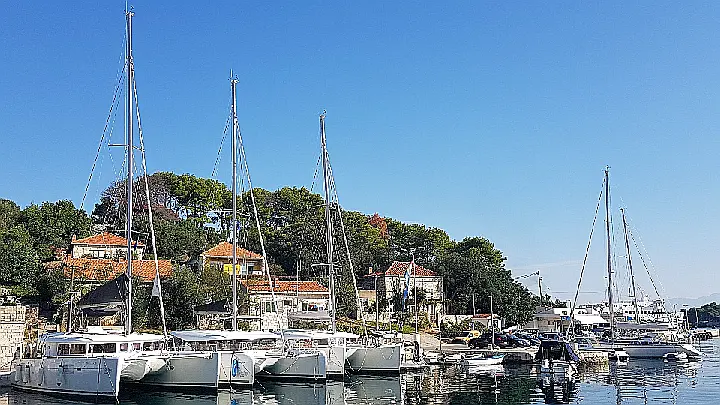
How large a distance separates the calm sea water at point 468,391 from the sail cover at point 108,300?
459 centimetres

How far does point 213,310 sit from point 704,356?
4679 cm

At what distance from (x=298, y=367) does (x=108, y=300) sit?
10.3 meters

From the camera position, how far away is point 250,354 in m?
38.8

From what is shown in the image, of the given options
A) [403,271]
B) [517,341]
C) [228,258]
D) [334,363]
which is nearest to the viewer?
[334,363]

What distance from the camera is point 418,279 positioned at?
7762 centimetres

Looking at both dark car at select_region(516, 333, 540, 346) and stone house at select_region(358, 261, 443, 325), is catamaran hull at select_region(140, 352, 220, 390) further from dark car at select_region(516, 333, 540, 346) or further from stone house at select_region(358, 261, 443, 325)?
stone house at select_region(358, 261, 443, 325)

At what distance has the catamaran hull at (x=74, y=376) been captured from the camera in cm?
3272

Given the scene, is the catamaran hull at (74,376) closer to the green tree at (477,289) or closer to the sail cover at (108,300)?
the sail cover at (108,300)

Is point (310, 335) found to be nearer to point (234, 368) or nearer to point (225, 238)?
point (234, 368)

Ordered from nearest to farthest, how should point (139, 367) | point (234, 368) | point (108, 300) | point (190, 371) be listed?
point (139, 367)
point (190, 371)
point (234, 368)
point (108, 300)

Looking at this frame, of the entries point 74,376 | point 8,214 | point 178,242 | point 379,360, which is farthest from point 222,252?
point 74,376

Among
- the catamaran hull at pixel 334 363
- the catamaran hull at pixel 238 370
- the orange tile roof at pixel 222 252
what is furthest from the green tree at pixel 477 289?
the catamaran hull at pixel 238 370

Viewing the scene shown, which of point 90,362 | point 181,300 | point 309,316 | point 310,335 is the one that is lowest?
point 90,362

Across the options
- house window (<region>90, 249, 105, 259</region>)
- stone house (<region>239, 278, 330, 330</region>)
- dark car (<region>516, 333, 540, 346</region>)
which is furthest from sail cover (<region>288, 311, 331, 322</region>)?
house window (<region>90, 249, 105, 259</region>)
